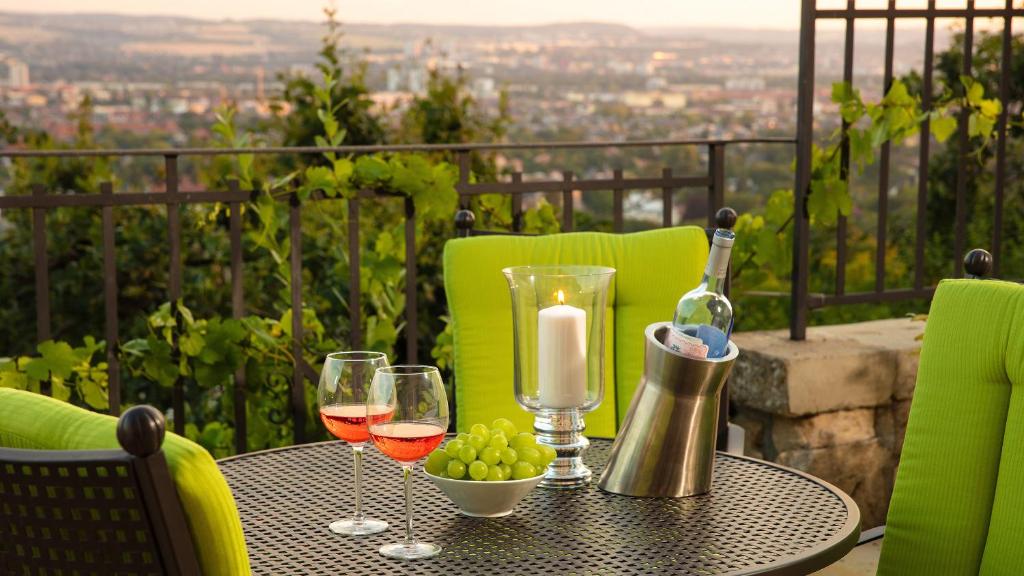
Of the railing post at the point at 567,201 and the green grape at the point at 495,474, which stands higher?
the railing post at the point at 567,201

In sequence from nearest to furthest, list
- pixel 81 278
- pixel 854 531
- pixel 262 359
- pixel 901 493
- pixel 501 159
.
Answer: pixel 854 531 < pixel 901 493 < pixel 262 359 < pixel 81 278 < pixel 501 159

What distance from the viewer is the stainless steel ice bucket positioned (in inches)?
62.6

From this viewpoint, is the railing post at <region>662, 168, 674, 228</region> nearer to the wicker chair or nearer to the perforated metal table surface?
the perforated metal table surface

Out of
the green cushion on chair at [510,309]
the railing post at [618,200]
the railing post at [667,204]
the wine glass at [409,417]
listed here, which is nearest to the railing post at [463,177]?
the railing post at [618,200]

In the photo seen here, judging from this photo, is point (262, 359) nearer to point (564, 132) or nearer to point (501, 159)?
point (501, 159)

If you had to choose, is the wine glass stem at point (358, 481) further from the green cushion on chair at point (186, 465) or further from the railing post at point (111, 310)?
the railing post at point (111, 310)

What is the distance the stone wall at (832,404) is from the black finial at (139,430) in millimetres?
2474

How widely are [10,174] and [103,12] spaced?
2.10 metres

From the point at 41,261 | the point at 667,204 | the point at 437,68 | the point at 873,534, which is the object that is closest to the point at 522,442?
the point at 873,534

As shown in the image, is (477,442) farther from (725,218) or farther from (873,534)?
(725,218)

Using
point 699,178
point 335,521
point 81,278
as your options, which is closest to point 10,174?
point 81,278

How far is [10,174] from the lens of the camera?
5.37 meters

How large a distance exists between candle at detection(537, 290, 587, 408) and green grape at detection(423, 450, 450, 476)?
0.66 feet

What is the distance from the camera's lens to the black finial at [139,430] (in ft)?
3.02
